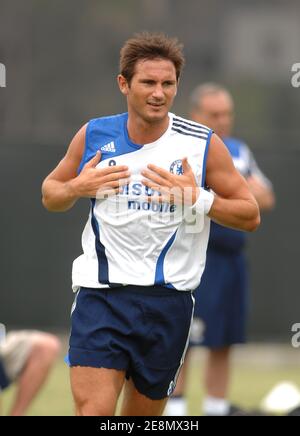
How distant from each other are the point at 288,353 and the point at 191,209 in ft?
24.9

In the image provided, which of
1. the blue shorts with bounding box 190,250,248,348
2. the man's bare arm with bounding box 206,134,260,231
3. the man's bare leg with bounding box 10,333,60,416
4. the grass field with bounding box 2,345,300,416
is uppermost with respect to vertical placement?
the man's bare arm with bounding box 206,134,260,231

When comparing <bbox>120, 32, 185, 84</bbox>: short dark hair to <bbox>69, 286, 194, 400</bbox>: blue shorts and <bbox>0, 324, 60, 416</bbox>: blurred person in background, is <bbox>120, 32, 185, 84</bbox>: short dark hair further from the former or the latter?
<bbox>0, 324, 60, 416</bbox>: blurred person in background

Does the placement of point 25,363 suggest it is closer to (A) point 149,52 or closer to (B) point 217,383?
(B) point 217,383

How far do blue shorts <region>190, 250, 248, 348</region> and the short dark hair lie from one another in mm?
3556

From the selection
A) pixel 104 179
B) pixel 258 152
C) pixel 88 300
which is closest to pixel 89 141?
pixel 104 179

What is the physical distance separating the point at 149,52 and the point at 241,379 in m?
6.67

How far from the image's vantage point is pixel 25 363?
352 inches

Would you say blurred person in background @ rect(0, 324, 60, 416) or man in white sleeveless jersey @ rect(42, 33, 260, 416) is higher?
man in white sleeveless jersey @ rect(42, 33, 260, 416)

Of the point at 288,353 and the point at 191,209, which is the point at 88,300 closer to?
the point at 191,209

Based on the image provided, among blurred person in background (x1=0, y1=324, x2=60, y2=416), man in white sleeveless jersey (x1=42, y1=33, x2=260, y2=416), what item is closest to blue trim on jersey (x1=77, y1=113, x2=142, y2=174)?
man in white sleeveless jersey (x1=42, y1=33, x2=260, y2=416)

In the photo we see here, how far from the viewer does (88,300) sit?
617cm

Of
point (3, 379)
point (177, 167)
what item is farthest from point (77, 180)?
point (3, 379)

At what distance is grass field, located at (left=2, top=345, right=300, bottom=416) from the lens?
10.3m

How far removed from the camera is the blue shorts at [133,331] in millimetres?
6066
